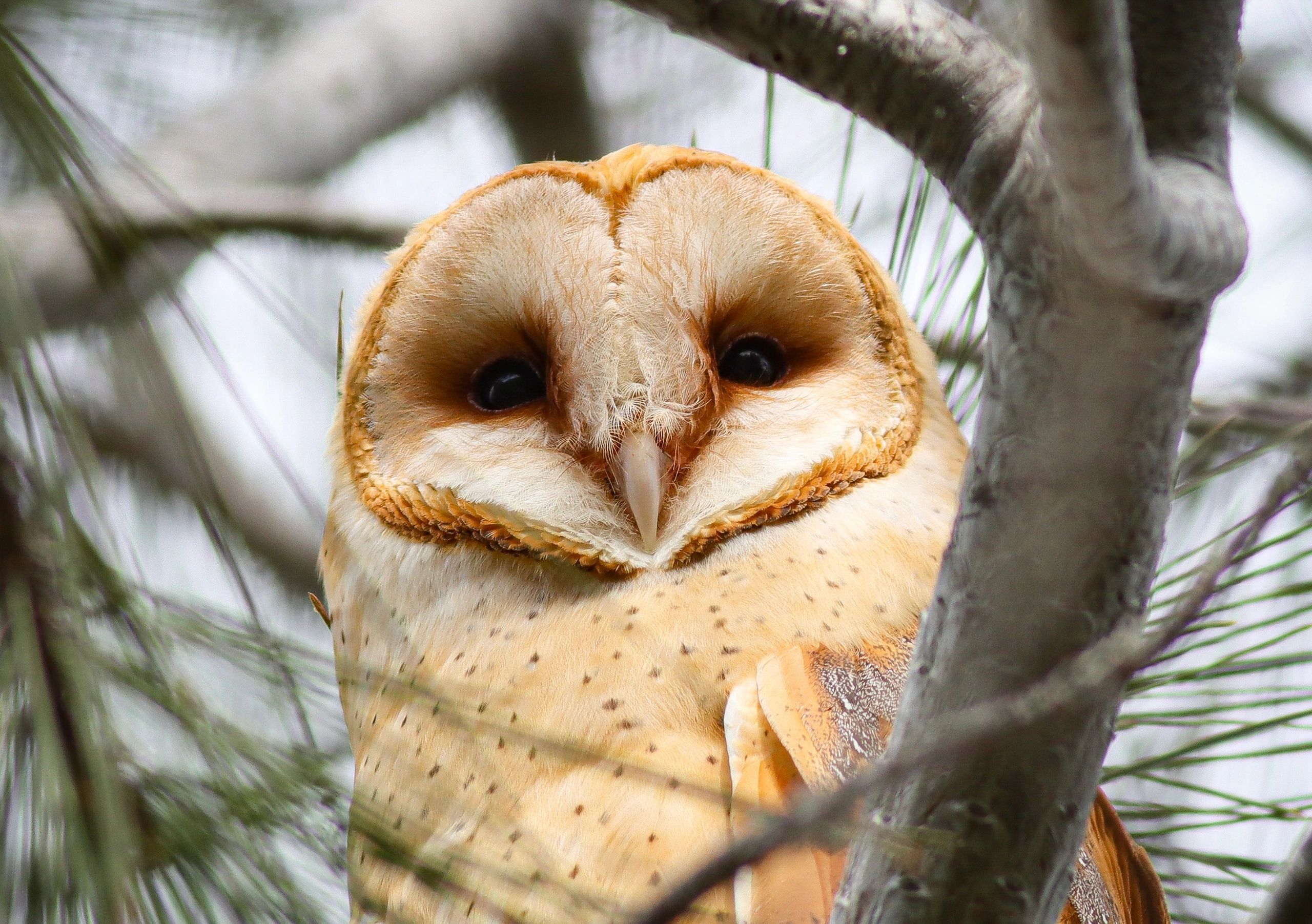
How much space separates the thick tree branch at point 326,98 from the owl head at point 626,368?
28.7 inches

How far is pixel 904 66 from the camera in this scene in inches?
37.5

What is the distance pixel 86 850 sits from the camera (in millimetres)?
909

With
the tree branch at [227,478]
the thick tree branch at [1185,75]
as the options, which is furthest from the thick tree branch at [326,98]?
the thick tree branch at [1185,75]

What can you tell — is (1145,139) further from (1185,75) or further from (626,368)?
(626,368)

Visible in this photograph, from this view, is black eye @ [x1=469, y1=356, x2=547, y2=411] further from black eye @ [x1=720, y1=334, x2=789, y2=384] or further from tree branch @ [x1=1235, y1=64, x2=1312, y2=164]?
tree branch @ [x1=1235, y1=64, x2=1312, y2=164]

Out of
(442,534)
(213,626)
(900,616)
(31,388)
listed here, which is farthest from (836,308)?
(31,388)

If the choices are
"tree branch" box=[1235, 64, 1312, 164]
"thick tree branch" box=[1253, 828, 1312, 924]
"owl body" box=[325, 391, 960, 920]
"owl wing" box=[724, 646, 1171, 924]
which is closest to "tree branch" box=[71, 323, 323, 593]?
"owl body" box=[325, 391, 960, 920]

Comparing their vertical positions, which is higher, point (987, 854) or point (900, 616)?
point (900, 616)

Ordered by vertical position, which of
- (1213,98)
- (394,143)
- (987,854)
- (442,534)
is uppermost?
(394,143)

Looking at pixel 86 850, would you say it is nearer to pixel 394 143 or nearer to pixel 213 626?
pixel 213 626

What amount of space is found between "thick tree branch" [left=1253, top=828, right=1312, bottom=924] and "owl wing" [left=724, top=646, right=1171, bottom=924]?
0.48 m

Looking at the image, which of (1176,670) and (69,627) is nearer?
(69,627)

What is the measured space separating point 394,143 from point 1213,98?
9.83 ft

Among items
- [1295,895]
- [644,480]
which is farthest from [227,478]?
[1295,895]
